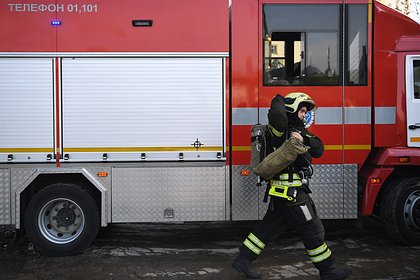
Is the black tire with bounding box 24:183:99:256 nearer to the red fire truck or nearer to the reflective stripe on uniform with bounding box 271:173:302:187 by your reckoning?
the red fire truck

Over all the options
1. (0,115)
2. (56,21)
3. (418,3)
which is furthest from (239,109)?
(418,3)

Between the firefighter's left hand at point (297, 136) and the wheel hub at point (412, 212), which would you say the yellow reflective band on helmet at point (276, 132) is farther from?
the wheel hub at point (412, 212)

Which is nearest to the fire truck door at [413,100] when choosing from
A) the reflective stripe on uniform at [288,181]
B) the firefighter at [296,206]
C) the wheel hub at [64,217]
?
the firefighter at [296,206]

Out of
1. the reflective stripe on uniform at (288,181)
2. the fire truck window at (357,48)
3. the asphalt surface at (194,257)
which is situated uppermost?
the fire truck window at (357,48)

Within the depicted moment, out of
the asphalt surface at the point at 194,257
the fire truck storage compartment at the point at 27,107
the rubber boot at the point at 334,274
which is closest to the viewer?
the rubber boot at the point at 334,274

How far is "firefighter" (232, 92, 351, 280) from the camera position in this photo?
4.33m

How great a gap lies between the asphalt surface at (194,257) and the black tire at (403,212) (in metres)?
0.21

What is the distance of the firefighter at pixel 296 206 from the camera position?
433cm

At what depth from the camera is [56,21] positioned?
17.8 ft

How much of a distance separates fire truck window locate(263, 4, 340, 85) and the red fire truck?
0.04 ft

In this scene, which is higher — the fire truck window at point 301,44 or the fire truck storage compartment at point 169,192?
the fire truck window at point 301,44

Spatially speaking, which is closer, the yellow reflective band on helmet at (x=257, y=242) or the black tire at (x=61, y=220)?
the yellow reflective band on helmet at (x=257, y=242)

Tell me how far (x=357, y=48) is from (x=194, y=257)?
3417mm

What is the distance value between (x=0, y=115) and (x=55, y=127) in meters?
0.70
